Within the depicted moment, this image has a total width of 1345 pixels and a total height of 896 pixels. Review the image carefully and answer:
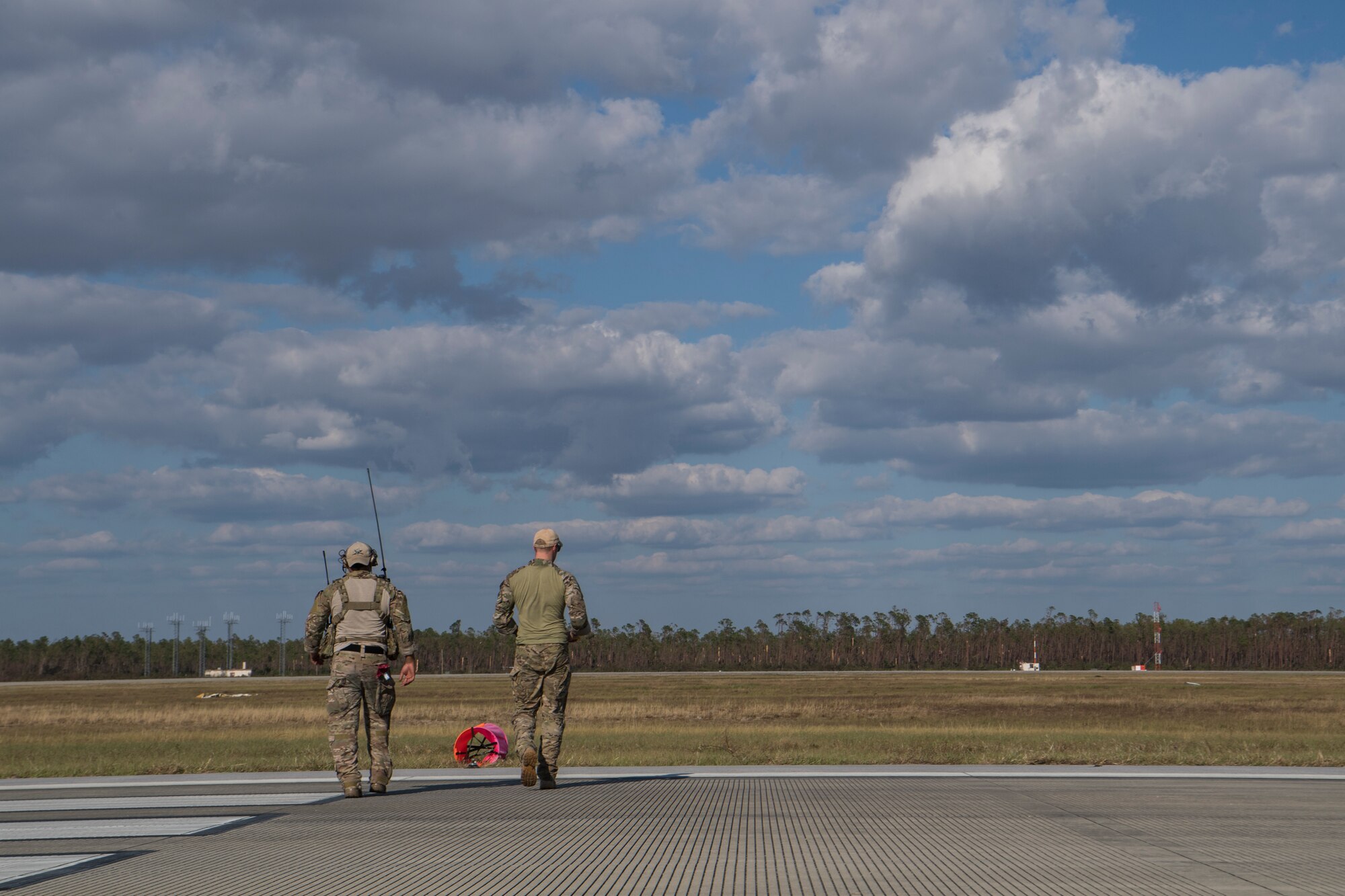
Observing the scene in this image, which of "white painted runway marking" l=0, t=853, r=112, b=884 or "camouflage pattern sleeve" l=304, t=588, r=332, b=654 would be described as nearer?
"white painted runway marking" l=0, t=853, r=112, b=884

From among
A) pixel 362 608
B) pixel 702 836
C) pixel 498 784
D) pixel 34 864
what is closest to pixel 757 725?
pixel 498 784

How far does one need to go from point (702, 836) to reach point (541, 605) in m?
4.44

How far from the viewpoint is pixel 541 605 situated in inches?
488

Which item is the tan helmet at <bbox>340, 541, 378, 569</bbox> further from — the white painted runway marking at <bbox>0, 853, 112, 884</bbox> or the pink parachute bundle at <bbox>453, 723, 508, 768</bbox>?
the white painted runway marking at <bbox>0, 853, 112, 884</bbox>

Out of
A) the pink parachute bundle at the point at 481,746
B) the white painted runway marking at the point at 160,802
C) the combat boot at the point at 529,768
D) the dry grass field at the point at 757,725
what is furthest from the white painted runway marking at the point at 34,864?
the dry grass field at the point at 757,725

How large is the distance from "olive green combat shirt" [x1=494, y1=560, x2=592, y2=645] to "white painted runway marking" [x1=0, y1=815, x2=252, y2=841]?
132 inches

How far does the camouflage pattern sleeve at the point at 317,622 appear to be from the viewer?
1230cm

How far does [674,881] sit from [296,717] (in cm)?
3918

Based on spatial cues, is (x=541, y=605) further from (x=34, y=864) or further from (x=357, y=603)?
(x=34, y=864)

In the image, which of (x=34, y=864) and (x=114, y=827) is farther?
(x=114, y=827)

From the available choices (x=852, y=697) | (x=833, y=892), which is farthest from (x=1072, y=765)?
(x=852, y=697)

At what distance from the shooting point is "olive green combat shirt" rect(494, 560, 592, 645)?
12.4 m

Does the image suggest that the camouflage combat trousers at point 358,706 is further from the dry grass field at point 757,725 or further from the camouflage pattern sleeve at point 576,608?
the dry grass field at point 757,725

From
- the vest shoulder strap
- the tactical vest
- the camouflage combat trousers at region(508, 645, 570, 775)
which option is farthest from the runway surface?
the vest shoulder strap
